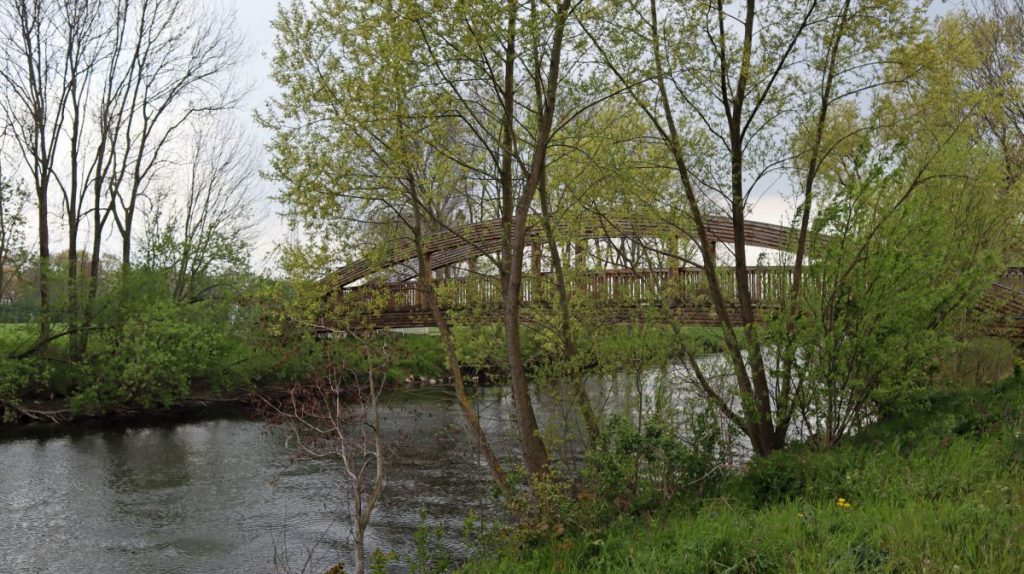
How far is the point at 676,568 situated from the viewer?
3887 millimetres

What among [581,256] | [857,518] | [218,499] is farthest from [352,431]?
[857,518]

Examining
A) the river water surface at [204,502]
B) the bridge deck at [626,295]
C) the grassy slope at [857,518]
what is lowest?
the river water surface at [204,502]

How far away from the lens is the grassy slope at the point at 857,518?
3646mm

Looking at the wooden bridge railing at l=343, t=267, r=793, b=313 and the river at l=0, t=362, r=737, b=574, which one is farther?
the wooden bridge railing at l=343, t=267, r=793, b=313

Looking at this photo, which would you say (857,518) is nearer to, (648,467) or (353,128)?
(648,467)

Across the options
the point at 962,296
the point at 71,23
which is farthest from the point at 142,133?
the point at 962,296

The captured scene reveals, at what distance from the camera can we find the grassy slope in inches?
144

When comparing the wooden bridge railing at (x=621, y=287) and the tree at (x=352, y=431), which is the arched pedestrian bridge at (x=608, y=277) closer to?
the wooden bridge railing at (x=621, y=287)

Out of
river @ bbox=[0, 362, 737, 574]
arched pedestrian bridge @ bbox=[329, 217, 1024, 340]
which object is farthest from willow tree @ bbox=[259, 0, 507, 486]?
river @ bbox=[0, 362, 737, 574]

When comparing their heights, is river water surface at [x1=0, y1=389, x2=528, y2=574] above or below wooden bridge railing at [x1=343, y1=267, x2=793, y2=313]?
below

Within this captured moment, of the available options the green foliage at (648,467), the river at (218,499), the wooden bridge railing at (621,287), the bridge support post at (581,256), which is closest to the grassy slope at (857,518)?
the green foliage at (648,467)

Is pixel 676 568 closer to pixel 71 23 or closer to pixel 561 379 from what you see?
pixel 561 379

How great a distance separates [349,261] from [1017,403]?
19.4 ft

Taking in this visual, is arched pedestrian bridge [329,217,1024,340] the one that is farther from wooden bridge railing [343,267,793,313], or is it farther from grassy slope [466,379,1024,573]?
grassy slope [466,379,1024,573]
